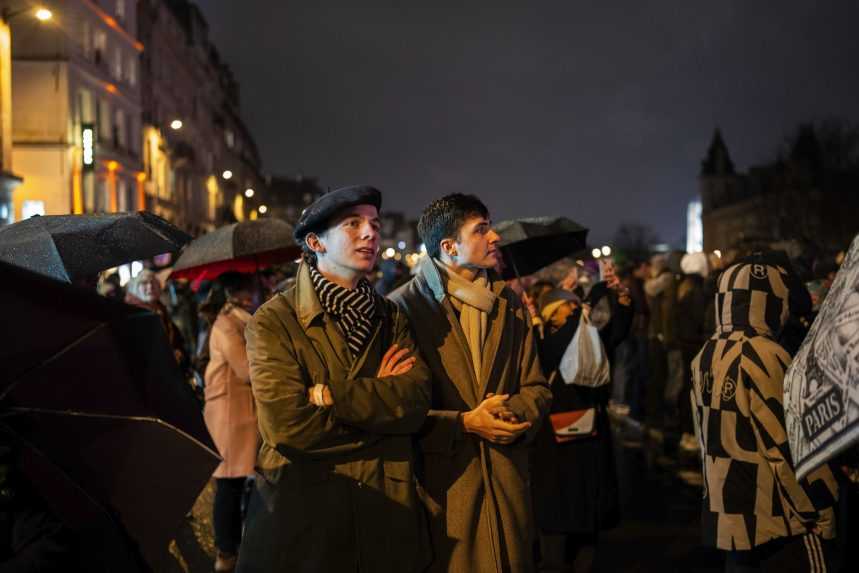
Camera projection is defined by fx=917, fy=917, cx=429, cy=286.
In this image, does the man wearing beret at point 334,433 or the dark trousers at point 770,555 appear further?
the dark trousers at point 770,555

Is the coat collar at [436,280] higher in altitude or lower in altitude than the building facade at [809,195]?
lower

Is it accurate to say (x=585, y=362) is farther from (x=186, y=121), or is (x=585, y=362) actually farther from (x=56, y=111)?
(x=186, y=121)

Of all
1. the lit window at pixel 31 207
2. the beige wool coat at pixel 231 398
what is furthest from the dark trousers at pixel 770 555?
the lit window at pixel 31 207

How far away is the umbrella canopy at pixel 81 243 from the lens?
361 cm

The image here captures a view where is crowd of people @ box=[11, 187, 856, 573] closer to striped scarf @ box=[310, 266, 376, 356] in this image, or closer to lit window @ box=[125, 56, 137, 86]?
striped scarf @ box=[310, 266, 376, 356]

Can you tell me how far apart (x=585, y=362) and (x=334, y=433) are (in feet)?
8.71

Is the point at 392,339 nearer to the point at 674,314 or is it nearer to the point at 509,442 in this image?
the point at 509,442

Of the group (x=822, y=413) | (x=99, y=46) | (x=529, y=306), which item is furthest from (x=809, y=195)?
(x=822, y=413)

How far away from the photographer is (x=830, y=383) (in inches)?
81.7

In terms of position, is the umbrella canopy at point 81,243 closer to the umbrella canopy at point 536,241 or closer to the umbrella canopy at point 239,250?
the umbrella canopy at point 239,250

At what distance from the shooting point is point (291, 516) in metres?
3.46

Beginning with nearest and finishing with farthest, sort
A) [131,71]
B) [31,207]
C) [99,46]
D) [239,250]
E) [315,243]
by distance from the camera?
[315,243], [239,250], [31,207], [99,46], [131,71]

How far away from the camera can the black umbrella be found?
229 cm

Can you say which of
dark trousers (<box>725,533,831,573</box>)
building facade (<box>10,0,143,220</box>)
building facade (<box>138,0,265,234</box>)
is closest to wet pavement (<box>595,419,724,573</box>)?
dark trousers (<box>725,533,831,573</box>)
